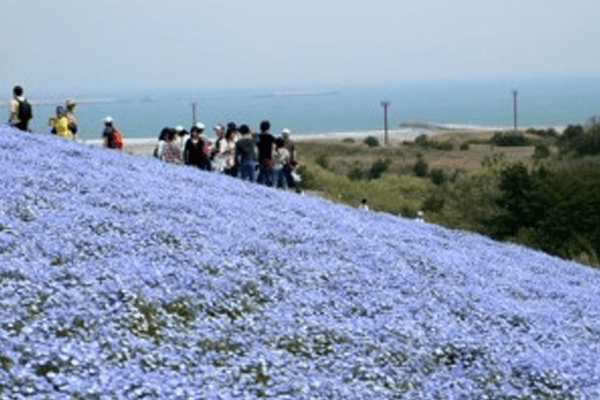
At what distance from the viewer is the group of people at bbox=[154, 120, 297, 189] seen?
25422 millimetres

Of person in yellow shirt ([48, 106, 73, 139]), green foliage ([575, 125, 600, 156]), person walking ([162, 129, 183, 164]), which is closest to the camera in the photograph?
person walking ([162, 129, 183, 164])

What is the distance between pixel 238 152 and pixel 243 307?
46.0ft

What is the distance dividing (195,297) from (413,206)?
39247mm

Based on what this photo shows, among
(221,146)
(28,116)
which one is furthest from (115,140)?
(221,146)

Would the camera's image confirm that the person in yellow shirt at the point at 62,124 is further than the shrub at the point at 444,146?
No

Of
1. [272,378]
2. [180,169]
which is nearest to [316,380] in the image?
[272,378]

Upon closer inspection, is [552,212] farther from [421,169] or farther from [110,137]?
[421,169]

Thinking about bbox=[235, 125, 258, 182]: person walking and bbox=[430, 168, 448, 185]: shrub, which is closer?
bbox=[235, 125, 258, 182]: person walking

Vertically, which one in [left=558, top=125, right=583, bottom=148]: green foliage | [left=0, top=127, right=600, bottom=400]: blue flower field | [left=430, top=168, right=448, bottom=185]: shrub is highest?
[left=0, top=127, right=600, bottom=400]: blue flower field

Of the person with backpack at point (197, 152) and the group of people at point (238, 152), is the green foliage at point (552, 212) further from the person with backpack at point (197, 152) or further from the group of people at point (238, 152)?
the person with backpack at point (197, 152)

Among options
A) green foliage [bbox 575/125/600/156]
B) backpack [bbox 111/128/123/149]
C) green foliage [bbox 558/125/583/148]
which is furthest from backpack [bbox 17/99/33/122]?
green foliage [bbox 558/125/583/148]

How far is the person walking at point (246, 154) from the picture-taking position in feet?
82.6

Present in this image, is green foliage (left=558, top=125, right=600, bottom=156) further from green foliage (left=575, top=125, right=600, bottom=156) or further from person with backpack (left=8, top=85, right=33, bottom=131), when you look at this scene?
person with backpack (left=8, top=85, right=33, bottom=131)

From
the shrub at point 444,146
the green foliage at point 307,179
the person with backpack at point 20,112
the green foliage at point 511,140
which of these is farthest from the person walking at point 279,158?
the green foliage at point 511,140
